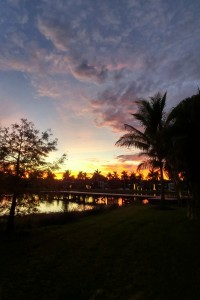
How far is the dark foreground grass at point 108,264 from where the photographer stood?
601cm

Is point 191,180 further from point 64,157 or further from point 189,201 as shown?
point 64,157

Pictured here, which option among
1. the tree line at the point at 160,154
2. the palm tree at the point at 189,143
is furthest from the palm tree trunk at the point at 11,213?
the palm tree at the point at 189,143

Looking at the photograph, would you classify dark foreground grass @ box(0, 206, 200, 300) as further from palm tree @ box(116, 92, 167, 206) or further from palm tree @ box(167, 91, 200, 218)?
palm tree @ box(116, 92, 167, 206)

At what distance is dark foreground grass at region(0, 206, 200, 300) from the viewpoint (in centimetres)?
601

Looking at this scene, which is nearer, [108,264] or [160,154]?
[108,264]

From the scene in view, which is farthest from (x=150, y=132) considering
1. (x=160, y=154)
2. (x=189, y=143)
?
(x=189, y=143)

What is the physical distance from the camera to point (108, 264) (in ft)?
25.1

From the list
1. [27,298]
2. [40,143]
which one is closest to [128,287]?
[27,298]

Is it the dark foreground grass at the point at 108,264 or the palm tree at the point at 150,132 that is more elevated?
the palm tree at the point at 150,132

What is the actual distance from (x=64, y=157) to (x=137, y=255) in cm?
717

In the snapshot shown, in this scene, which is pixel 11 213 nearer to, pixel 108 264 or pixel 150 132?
pixel 108 264

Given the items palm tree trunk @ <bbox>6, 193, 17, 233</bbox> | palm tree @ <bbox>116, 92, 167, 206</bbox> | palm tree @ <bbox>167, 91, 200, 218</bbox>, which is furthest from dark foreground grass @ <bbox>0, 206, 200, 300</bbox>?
palm tree @ <bbox>116, 92, 167, 206</bbox>

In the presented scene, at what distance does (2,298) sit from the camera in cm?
634

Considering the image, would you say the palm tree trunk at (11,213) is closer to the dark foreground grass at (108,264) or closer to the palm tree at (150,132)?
the dark foreground grass at (108,264)
